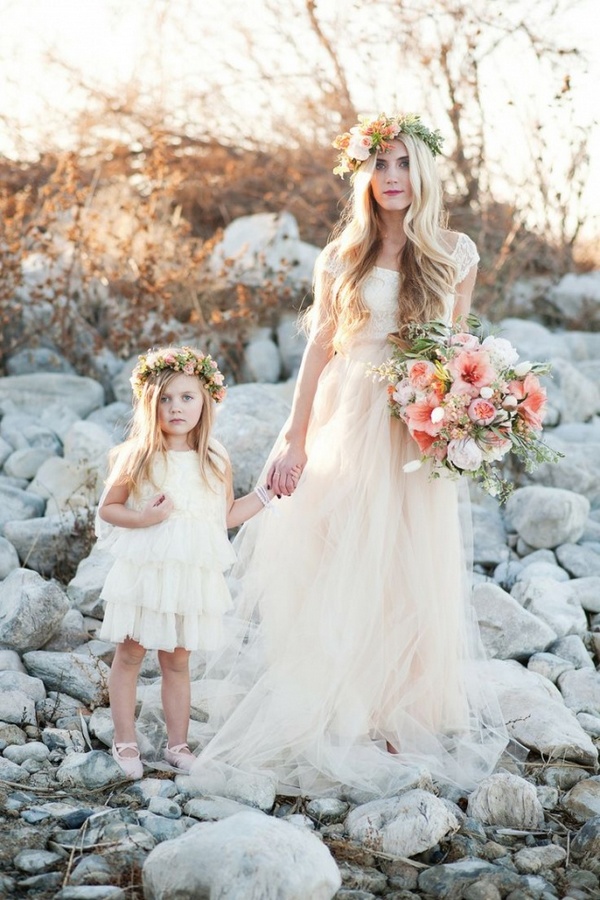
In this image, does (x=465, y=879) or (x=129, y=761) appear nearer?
(x=465, y=879)

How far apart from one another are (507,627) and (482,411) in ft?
5.37

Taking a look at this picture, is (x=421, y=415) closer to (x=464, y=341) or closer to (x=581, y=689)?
(x=464, y=341)

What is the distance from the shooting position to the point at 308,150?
35.0 feet

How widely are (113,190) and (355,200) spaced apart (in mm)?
6792

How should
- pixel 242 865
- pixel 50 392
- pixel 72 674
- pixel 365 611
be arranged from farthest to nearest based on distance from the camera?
pixel 50 392
pixel 72 674
pixel 365 611
pixel 242 865

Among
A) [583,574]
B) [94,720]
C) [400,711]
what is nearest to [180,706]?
[94,720]

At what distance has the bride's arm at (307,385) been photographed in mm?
4031

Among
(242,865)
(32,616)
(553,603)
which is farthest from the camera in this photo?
(553,603)

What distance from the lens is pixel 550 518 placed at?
6004 mm

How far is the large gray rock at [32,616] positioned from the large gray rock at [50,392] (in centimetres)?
328

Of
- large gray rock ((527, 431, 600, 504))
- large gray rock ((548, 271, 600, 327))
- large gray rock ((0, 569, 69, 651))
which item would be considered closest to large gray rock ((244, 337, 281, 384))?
large gray rock ((527, 431, 600, 504))

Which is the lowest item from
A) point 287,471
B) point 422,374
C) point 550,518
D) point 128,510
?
point 550,518

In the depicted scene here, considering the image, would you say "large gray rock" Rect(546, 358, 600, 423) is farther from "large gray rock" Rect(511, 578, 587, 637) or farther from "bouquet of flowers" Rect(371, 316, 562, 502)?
"bouquet of flowers" Rect(371, 316, 562, 502)

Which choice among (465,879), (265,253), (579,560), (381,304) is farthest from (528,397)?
(265,253)
